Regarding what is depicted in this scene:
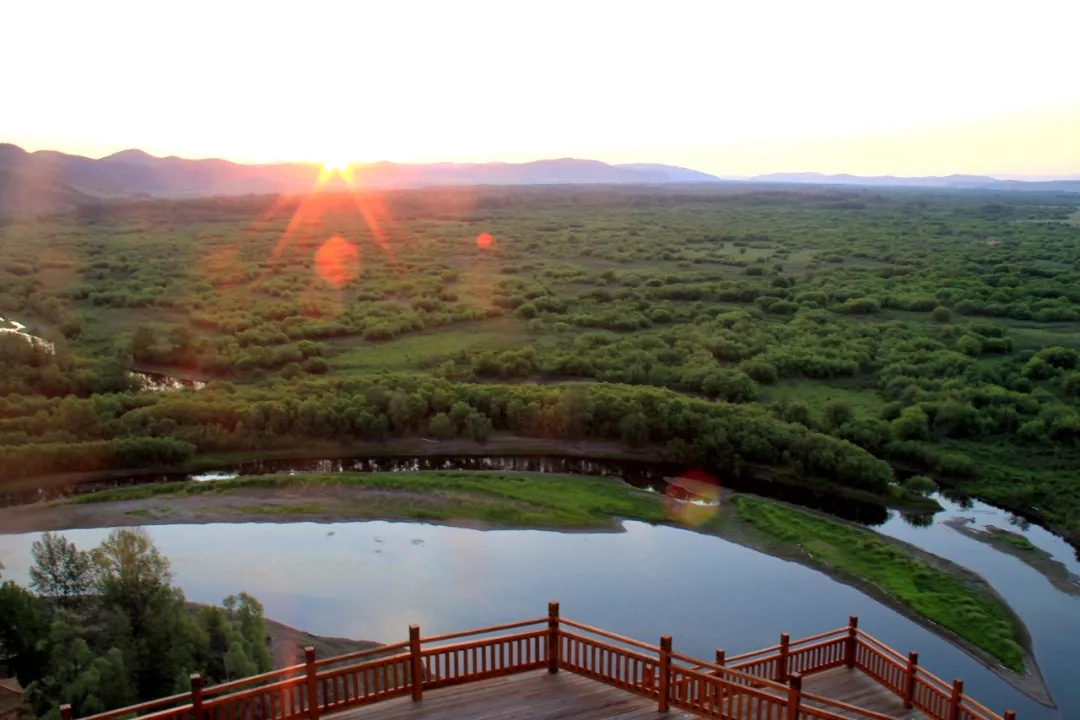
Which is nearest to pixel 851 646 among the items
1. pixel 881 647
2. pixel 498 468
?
pixel 881 647

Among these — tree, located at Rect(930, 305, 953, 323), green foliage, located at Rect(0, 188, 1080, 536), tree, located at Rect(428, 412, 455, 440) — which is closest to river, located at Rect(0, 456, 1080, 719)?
green foliage, located at Rect(0, 188, 1080, 536)

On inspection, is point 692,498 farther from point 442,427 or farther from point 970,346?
point 970,346

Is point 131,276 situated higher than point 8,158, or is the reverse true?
point 8,158

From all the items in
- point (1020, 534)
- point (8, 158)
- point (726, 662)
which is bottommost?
point (1020, 534)

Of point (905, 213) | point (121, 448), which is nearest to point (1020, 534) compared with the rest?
point (121, 448)

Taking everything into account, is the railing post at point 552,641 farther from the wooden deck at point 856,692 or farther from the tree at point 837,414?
the tree at point 837,414

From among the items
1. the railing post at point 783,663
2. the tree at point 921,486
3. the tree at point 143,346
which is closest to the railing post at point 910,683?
the railing post at point 783,663

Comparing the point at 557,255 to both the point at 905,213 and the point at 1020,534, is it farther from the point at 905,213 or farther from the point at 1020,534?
the point at 905,213
